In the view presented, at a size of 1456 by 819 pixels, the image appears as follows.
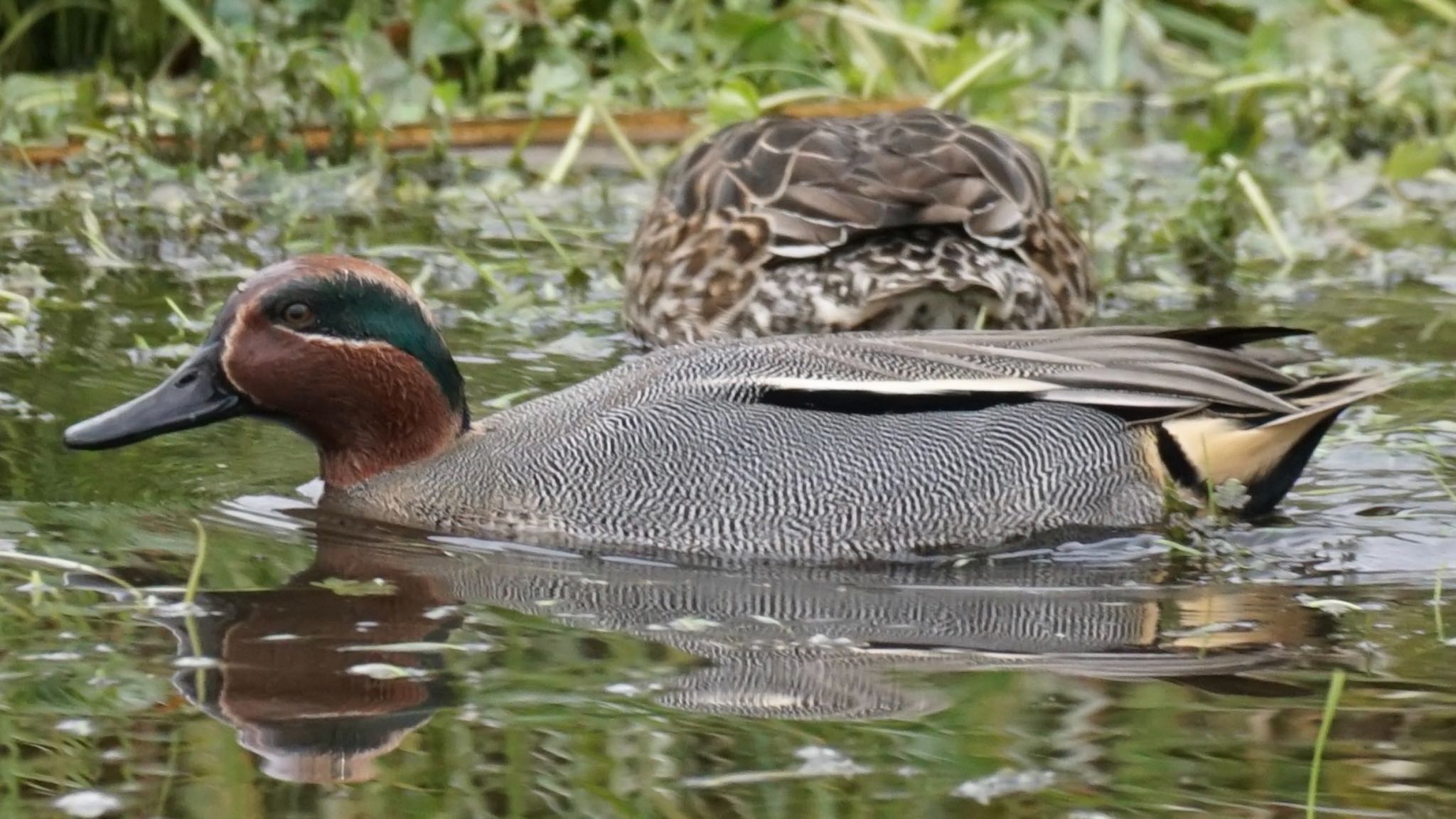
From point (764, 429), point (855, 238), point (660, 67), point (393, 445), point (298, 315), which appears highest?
point (660, 67)

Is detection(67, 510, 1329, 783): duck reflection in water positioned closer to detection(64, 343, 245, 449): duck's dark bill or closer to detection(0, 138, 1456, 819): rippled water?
detection(0, 138, 1456, 819): rippled water

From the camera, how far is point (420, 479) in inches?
220

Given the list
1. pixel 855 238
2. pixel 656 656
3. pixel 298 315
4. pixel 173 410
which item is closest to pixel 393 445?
pixel 298 315

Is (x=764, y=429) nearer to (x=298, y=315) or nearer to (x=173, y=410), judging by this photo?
(x=298, y=315)

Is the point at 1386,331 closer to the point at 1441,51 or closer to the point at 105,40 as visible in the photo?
the point at 1441,51

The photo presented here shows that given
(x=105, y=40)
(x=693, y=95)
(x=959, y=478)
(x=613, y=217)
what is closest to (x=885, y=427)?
(x=959, y=478)

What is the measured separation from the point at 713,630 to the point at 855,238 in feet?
7.73

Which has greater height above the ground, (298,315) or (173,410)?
(298,315)

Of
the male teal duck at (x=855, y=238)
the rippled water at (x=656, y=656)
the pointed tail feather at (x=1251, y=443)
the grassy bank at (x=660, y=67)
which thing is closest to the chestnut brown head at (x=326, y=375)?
the rippled water at (x=656, y=656)

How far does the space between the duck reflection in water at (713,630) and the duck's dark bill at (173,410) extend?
364mm

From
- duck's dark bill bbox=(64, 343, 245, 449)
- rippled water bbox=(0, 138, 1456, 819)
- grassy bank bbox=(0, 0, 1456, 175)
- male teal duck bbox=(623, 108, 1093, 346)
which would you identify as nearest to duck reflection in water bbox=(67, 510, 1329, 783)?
rippled water bbox=(0, 138, 1456, 819)

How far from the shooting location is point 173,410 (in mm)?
5473

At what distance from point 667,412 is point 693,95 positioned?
487cm

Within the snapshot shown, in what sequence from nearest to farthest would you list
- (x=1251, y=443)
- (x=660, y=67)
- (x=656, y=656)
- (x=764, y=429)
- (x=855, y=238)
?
(x=656, y=656), (x=764, y=429), (x=1251, y=443), (x=855, y=238), (x=660, y=67)
